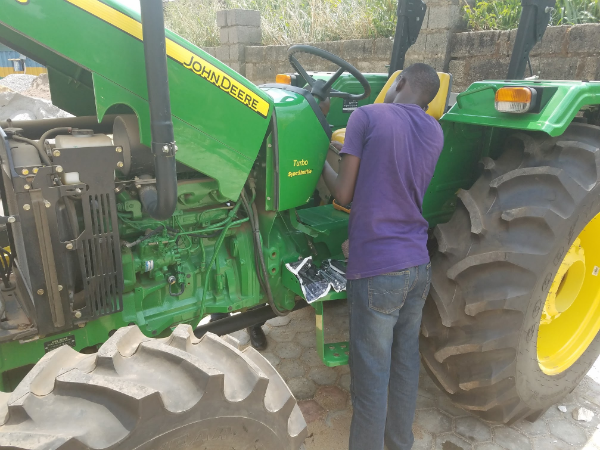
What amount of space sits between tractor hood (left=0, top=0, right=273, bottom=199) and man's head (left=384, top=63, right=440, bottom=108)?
0.56 m

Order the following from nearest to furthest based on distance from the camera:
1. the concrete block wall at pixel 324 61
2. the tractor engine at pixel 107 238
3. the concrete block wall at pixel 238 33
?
1. the tractor engine at pixel 107 238
2. the concrete block wall at pixel 324 61
3. the concrete block wall at pixel 238 33

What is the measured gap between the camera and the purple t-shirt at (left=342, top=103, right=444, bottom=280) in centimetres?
182

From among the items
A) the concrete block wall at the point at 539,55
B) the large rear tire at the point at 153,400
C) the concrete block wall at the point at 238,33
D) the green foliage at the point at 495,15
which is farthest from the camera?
the concrete block wall at the point at 238,33

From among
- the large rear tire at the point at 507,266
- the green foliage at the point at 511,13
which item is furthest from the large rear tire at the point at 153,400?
the green foliage at the point at 511,13

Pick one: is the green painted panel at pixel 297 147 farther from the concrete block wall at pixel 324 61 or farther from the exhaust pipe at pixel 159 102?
the concrete block wall at pixel 324 61

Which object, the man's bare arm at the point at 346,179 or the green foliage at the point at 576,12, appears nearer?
the man's bare arm at the point at 346,179

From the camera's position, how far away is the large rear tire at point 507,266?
6.31ft

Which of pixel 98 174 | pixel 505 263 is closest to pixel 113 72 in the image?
pixel 98 174

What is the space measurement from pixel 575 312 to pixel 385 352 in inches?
53.3

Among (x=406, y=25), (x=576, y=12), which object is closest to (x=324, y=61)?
(x=576, y=12)

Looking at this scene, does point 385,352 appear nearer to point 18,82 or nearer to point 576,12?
point 576,12

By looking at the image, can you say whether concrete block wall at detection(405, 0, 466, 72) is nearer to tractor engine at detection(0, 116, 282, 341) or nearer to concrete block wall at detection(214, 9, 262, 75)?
concrete block wall at detection(214, 9, 262, 75)

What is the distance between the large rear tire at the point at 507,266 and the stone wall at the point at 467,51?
2.53 m

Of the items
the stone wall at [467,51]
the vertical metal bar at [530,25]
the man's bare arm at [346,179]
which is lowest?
the man's bare arm at [346,179]
